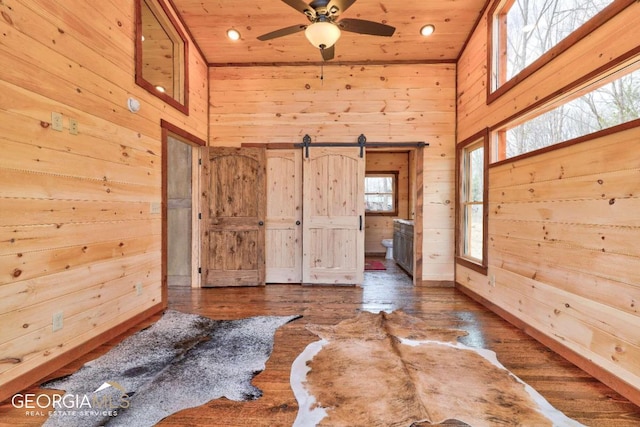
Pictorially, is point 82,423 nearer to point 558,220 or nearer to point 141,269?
point 141,269

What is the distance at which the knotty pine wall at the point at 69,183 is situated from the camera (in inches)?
70.6

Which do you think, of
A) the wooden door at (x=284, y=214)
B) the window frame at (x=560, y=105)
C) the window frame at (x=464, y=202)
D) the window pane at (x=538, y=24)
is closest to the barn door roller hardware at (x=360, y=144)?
the wooden door at (x=284, y=214)

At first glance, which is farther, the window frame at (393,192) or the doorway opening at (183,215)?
the window frame at (393,192)

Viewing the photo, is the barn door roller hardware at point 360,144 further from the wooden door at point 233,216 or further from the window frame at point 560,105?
the window frame at point 560,105

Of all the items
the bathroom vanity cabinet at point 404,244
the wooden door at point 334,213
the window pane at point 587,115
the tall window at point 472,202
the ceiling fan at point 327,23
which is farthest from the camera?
the bathroom vanity cabinet at point 404,244

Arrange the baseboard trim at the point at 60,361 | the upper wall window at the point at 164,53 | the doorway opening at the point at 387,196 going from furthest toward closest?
1. the doorway opening at the point at 387,196
2. the upper wall window at the point at 164,53
3. the baseboard trim at the point at 60,361

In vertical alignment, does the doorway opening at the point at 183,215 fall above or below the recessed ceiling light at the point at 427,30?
below

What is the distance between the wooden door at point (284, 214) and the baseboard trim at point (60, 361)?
193cm

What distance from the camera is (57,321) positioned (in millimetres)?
2072

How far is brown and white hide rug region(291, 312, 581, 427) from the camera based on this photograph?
158cm

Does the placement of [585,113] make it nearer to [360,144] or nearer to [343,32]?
[360,144]

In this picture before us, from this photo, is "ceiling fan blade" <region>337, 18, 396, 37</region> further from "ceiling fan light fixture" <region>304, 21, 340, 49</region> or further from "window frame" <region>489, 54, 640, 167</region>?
"window frame" <region>489, 54, 640, 167</region>

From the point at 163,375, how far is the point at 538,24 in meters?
4.42

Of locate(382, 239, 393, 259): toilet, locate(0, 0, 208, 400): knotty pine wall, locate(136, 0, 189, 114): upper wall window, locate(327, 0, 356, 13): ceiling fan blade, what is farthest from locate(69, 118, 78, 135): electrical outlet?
locate(382, 239, 393, 259): toilet
